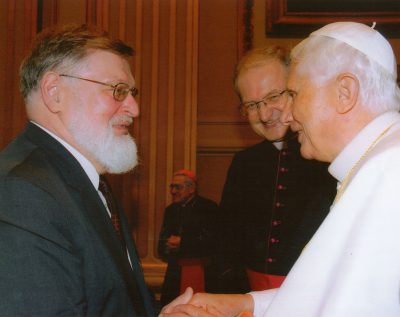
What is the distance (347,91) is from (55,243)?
91 centimetres

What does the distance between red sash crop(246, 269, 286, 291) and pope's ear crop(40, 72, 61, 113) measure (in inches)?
53.1

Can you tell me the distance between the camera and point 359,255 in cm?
106

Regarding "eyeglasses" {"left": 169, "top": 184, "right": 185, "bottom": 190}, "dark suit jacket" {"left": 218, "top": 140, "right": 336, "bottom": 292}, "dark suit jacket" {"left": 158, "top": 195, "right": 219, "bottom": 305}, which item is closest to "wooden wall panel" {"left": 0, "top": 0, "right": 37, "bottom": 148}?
"eyeglasses" {"left": 169, "top": 184, "right": 185, "bottom": 190}

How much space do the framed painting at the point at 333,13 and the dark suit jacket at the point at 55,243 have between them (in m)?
3.26

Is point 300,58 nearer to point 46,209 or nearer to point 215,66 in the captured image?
point 46,209

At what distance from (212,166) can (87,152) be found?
2.76 metres

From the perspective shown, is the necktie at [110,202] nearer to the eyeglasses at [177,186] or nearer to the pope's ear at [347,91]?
the pope's ear at [347,91]

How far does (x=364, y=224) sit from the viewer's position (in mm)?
1094

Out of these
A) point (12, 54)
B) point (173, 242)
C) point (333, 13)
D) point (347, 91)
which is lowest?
point (173, 242)

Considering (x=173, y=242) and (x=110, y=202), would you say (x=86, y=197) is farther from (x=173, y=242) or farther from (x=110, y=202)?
(x=173, y=242)

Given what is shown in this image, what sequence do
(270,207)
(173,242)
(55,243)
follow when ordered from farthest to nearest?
(173,242) < (270,207) < (55,243)

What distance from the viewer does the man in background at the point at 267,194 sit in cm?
241

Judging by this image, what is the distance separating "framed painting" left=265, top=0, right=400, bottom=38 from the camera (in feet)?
13.9

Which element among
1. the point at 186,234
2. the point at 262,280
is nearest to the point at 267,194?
the point at 262,280
